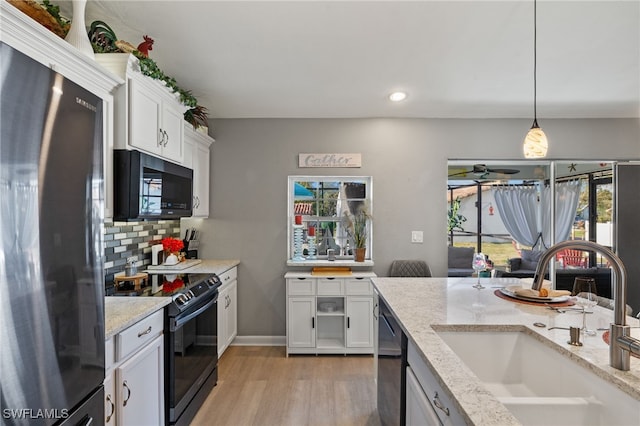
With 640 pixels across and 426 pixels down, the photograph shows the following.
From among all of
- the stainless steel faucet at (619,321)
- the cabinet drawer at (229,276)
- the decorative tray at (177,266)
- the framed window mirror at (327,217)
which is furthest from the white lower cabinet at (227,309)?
the stainless steel faucet at (619,321)

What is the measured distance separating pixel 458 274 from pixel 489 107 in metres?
2.08

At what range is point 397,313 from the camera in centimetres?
159

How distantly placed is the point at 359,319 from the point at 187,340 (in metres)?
1.77

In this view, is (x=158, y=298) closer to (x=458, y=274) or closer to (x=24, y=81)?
(x=24, y=81)

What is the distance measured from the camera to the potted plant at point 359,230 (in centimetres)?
367

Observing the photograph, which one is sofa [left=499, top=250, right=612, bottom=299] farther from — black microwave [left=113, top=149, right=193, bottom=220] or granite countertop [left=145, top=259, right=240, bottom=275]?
black microwave [left=113, top=149, right=193, bottom=220]

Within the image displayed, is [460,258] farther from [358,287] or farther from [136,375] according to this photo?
[136,375]

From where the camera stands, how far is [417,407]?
4.21 ft

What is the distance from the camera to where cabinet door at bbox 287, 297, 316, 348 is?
3342mm

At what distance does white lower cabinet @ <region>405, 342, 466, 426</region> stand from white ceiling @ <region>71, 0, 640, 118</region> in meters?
1.89

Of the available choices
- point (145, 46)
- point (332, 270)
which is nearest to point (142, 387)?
point (145, 46)

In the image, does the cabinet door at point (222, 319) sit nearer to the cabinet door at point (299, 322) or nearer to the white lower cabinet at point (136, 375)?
the cabinet door at point (299, 322)

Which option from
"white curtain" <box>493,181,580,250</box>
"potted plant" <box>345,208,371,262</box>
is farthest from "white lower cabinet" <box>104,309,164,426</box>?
"white curtain" <box>493,181,580,250</box>

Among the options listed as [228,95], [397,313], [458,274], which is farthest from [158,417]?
[458,274]
